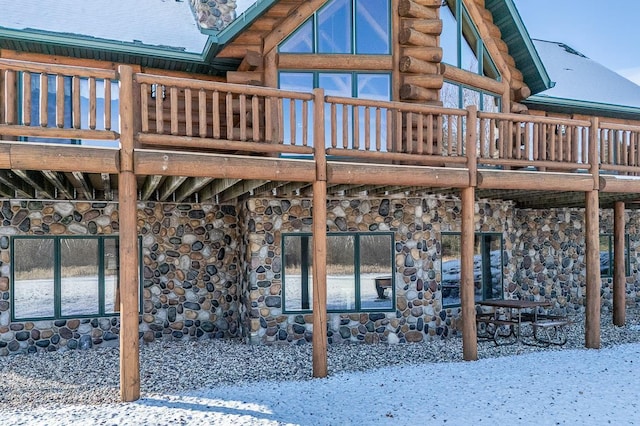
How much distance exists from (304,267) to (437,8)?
5890 mm

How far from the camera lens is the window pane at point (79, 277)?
10.5 m

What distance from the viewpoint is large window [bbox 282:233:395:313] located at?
1077cm

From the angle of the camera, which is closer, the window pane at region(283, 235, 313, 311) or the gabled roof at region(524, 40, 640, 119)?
the window pane at region(283, 235, 313, 311)

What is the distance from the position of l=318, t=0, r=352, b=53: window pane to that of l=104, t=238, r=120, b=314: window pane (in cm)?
554

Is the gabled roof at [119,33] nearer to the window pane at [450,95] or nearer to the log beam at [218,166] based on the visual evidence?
the log beam at [218,166]

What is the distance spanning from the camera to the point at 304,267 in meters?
10.8

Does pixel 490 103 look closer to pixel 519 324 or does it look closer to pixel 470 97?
pixel 470 97

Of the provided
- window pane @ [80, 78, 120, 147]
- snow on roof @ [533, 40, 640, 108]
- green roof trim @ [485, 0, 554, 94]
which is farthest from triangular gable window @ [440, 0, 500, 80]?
window pane @ [80, 78, 120, 147]

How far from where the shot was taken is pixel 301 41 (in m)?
10.7

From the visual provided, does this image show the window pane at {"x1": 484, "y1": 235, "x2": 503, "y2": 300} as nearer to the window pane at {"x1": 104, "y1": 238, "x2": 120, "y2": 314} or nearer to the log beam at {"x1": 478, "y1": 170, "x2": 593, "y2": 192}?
the log beam at {"x1": 478, "y1": 170, "x2": 593, "y2": 192}

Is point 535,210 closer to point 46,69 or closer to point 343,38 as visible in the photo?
point 343,38

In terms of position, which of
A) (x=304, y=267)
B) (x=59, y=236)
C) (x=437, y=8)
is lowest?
(x=304, y=267)

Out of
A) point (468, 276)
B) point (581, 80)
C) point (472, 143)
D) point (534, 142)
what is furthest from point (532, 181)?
point (581, 80)

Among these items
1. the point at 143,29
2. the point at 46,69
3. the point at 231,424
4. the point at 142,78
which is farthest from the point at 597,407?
the point at 143,29
